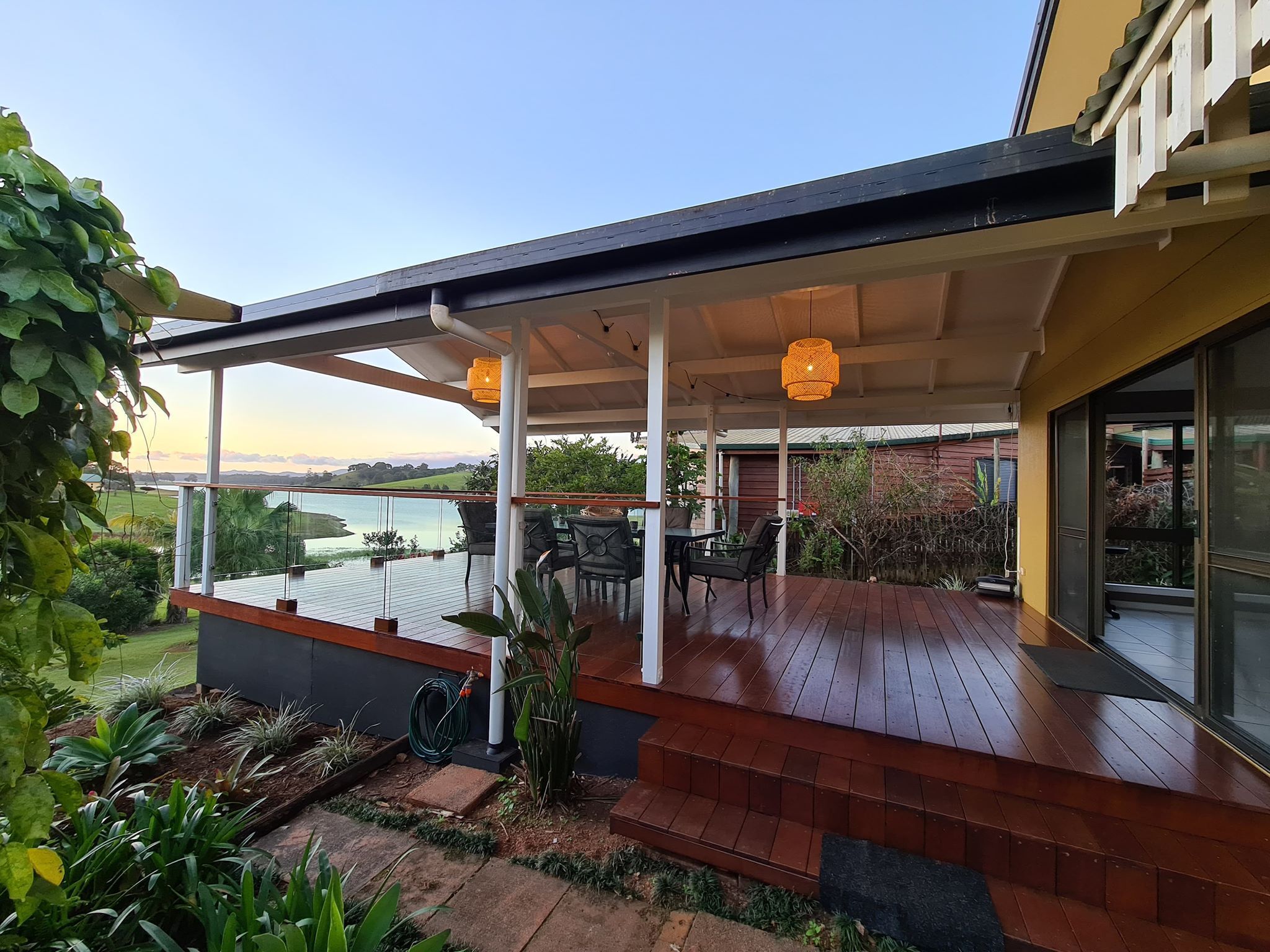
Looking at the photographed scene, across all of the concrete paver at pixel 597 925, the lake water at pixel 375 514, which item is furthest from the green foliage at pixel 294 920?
the lake water at pixel 375 514

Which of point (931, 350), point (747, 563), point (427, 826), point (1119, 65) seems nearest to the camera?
point (1119, 65)

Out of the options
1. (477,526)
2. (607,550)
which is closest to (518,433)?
(607,550)

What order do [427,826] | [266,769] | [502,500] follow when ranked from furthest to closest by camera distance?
[266,769], [502,500], [427,826]

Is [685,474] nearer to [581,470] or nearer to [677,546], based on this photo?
[581,470]

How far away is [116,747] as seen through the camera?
368 centimetres

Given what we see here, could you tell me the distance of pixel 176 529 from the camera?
5.20 m

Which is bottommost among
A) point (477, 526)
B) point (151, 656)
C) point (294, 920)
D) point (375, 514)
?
point (151, 656)

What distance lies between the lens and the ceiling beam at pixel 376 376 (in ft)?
16.7

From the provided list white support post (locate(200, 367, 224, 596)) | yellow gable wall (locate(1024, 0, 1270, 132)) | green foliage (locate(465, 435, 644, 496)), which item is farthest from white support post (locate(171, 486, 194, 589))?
yellow gable wall (locate(1024, 0, 1270, 132))

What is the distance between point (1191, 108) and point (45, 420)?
267 cm

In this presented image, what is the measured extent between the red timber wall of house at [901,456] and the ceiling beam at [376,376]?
223 inches

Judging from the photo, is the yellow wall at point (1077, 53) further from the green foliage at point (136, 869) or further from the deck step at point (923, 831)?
the green foliage at point (136, 869)

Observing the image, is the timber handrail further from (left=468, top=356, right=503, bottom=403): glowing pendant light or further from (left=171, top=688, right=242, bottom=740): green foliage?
(left=171, top=688, right=242, bottom=740): green foliage

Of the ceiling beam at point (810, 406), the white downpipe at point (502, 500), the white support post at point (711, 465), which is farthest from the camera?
the white support post at point (711, 465)
